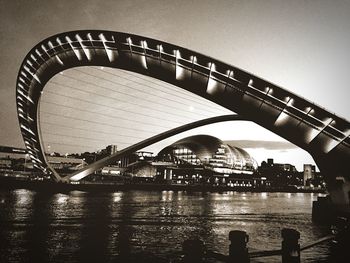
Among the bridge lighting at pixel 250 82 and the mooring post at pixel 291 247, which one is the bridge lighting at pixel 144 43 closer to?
the bridge lighting at pixel 250 82

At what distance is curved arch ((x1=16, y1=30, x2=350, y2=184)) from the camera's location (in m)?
21.4

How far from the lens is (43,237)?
14.1 meters

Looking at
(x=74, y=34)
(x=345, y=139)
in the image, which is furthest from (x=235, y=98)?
(x=74, y=34)

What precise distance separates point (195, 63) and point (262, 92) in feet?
20.6

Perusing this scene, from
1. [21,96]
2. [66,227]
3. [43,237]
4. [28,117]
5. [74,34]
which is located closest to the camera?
[43,237]

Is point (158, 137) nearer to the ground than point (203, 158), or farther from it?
nearer to the ground

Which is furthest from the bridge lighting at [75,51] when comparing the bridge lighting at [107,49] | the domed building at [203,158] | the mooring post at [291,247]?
the domed building at [203,158]

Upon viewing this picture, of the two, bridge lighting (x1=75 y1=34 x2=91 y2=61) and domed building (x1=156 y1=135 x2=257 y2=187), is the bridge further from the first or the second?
domed building (x1=156 y1=135 x2=257 y2=187)

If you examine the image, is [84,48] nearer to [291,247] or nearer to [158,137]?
[158,137]

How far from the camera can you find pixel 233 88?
23312mm

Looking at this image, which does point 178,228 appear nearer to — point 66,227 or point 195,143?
point 66,227

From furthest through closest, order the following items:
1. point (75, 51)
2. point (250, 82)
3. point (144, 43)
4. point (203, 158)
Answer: point (203, 158) < point (75, 51) < point (144, 43) < point (250, 82)

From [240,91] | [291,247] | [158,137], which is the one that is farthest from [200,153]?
[291,247]

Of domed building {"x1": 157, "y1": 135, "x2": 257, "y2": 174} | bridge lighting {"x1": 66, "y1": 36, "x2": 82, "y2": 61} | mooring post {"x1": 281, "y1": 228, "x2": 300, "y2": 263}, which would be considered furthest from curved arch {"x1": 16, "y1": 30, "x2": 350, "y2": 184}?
domed building {"x1": 157, "y1": 135, "x2": 257, "y2": 174}
